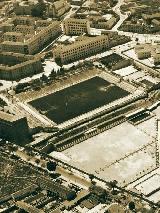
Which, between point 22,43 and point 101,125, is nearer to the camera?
point 101,125

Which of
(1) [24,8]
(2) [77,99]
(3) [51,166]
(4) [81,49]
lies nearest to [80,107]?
(2) [77,99]

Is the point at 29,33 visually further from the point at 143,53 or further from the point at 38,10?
the point at 143,53

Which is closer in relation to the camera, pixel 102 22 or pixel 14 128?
pixel 14 128

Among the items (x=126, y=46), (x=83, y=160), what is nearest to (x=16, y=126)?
(x=83, y=160)

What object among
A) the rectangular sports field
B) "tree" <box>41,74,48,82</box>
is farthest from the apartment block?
the rectangular sports field

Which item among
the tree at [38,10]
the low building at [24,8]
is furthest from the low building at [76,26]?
the low building at [24,8]

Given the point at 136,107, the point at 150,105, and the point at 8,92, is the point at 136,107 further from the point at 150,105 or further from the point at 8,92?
the point at 8,92

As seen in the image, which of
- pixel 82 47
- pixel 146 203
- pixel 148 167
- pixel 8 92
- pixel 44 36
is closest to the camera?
pixel 146 203

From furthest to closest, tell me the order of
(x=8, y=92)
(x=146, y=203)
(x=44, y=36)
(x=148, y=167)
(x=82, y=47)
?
1. (x=44, y=36)
2. (x=82, y=47)
3. (x=8, y=92)
4. (x=148, y=167)
5. (x=146, y=203)
